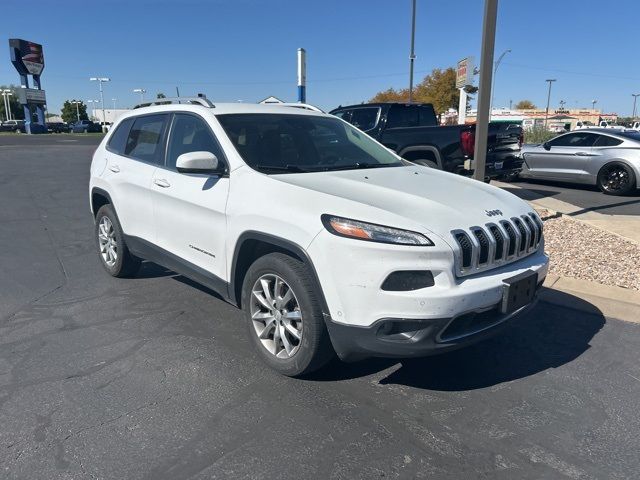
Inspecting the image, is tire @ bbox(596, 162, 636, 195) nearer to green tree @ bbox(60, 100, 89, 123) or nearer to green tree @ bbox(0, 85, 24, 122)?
green tree @ bbox(60, 100, 89, 123)

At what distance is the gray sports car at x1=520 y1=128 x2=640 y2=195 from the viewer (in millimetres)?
11094

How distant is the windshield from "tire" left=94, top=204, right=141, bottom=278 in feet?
6.43

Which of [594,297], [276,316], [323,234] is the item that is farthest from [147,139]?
[594,297]

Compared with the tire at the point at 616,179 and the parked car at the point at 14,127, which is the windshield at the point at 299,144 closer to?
the tire at the point at 616,179

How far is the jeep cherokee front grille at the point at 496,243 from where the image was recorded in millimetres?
2996

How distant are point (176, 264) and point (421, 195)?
2159mm

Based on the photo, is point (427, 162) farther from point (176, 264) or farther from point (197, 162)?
point (197, 162)

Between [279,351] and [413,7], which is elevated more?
[413,7]

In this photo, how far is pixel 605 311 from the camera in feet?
15.6

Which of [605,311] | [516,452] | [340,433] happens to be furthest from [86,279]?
[605,311]

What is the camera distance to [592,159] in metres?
11.7

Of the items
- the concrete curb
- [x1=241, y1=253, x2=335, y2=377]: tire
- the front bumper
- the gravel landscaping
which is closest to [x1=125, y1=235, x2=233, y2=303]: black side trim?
[x1=241, y1=253, x2=335, y2=377]: tire

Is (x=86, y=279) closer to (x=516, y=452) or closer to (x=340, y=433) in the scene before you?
(x=340, y=433)

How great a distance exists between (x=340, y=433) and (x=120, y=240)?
11.0 ft
